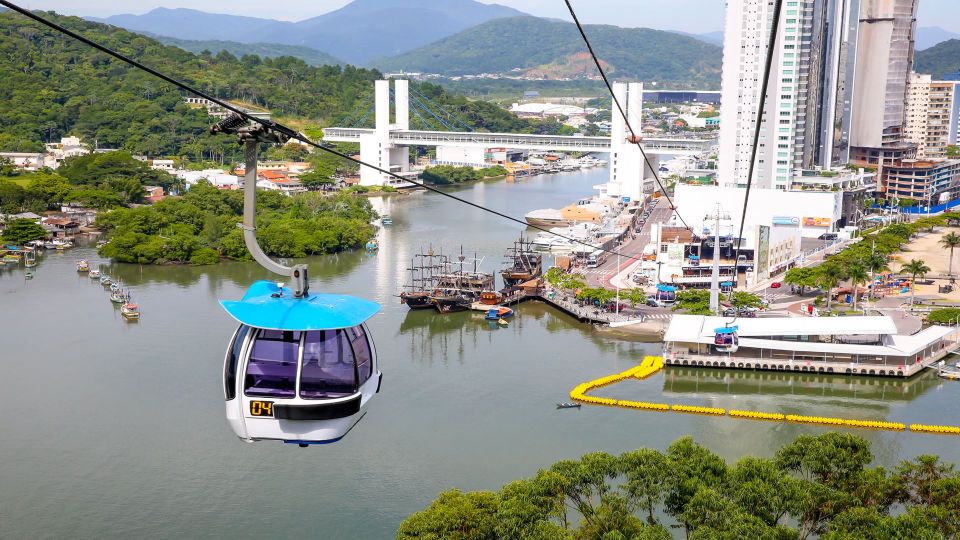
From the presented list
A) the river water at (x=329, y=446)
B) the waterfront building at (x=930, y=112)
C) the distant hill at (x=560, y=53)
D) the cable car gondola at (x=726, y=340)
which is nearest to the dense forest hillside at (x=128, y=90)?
the river water at (x=329, y=446)

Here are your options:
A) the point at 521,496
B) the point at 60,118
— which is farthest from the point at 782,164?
the point at 60,118

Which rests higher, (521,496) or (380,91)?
(380,91)

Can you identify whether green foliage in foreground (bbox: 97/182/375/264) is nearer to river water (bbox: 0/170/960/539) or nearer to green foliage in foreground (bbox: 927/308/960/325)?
river water (bbox: 0/170/960/539)

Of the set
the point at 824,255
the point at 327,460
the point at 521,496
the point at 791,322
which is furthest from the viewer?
the point at 824,255

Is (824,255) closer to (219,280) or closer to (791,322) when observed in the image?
(791,322)

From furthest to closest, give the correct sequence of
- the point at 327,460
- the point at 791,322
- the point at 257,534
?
the point at 791,322
the point at 327,460
the point at 257,534

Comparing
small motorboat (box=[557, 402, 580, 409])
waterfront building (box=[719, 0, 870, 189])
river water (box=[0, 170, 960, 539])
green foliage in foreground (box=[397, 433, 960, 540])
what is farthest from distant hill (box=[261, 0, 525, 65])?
green foliage in foreground (box=[397, 433, 960, 540])

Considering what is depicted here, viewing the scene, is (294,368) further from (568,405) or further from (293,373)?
(568,405)

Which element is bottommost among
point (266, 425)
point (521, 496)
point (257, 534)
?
point (257, 534)
